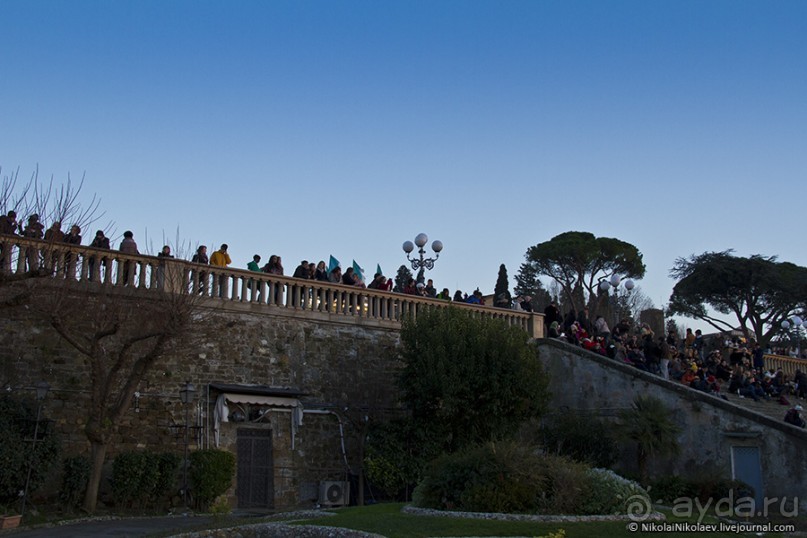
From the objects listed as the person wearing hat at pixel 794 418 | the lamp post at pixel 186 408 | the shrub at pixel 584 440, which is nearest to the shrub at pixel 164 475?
the lamp post at pixel 186 408

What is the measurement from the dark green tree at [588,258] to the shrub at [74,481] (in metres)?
34.3

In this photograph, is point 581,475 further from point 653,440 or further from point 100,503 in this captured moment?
point 100,503

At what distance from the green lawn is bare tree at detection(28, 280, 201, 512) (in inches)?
203

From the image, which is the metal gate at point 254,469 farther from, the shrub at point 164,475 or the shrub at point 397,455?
the shrub at point 397,455

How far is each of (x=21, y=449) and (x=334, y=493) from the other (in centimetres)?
727

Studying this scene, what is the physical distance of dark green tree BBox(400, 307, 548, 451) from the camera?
2169cm

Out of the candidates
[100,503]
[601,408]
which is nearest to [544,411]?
[601,408]

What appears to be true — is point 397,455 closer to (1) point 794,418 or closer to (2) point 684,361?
(1) point 794,418

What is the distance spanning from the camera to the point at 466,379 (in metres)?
21.8

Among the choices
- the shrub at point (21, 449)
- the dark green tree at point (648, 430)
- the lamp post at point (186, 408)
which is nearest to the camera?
the shrub at point (21, 449)

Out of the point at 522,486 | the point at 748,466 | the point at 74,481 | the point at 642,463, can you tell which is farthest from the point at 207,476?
the point at 748,466

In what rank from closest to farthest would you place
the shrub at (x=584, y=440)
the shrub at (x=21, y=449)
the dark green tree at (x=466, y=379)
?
the shrub at (x=21, y=449)
the dark green tree at (x=466, y=379)
the shrub at (x=584, y=440)

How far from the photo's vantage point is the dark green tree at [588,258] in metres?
49.5

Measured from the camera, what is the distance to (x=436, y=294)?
26547 mm
